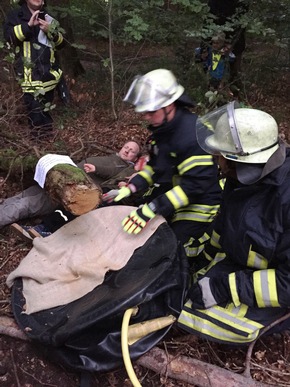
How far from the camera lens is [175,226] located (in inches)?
139

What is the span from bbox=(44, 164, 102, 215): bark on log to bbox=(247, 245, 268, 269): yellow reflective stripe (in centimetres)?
139

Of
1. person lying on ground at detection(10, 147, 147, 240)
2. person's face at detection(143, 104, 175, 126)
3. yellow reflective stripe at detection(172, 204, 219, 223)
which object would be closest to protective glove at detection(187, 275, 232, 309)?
yellow reflective stripe at detection(172, 204, 219, 223)

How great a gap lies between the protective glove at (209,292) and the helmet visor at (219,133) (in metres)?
0.85

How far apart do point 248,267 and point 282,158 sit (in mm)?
796

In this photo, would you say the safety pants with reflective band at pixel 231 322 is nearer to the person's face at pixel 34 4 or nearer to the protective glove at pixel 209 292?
the protective glove at pixel 209 292

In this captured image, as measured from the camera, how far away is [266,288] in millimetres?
2359

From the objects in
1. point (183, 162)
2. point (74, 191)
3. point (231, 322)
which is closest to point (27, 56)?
point (74, 191)

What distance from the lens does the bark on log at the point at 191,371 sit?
2.41 m

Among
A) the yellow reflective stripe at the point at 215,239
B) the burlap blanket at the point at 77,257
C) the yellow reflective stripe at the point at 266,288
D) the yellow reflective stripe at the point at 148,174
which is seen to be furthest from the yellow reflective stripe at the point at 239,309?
the yellow reflective stripe at the point at 148,174

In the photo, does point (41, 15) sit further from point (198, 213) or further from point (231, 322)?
point (231, 322)

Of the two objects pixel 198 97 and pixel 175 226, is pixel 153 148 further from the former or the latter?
pixel 198 97

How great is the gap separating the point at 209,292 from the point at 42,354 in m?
1.19

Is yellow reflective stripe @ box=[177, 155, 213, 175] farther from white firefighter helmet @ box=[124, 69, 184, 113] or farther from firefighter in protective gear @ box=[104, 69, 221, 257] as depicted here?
white firefighter helmet @ box=[124, 69, 184, 113]

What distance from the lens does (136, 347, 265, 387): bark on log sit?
7.90 feet
